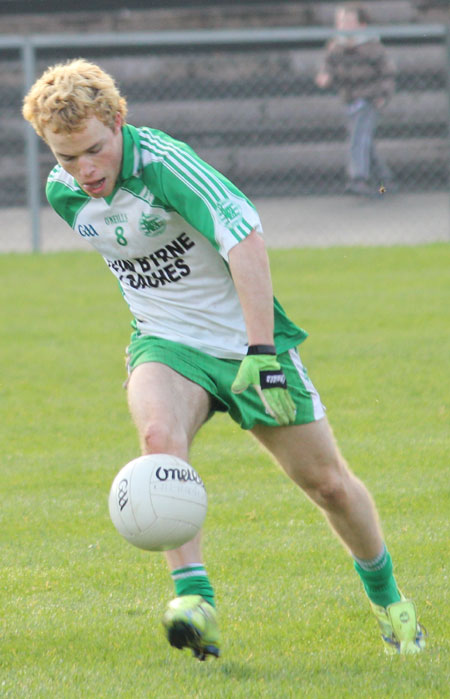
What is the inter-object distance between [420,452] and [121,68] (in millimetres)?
11251

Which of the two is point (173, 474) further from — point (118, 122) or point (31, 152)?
point (31, 152)

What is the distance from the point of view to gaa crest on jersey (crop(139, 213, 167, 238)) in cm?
404

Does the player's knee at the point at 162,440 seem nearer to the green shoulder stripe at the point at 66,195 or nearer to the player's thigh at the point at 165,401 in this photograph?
the player's thigh at the point at 165,401

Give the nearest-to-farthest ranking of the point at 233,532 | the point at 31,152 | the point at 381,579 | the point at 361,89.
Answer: the point at 381,579
the point at 233,532
the point at 31,152
the point at 361,89

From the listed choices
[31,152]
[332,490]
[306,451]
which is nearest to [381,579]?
[332,490]

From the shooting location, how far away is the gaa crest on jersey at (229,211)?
3879 mm

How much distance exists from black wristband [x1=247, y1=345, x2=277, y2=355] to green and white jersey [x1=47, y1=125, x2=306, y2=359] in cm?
30

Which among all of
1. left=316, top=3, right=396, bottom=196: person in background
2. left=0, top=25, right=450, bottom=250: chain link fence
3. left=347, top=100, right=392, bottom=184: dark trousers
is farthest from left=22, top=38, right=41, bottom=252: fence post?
left=347, top=100, right=392, bottom=184: dark trousers

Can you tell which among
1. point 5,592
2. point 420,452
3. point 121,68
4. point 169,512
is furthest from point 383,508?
point 121,68

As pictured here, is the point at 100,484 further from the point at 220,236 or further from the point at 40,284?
the point at 40,284

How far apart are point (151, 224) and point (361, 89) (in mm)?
11193

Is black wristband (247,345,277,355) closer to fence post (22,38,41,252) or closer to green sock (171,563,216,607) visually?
green sock (171,563,216,607)

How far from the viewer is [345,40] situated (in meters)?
14.7

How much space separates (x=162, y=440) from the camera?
377 cm
